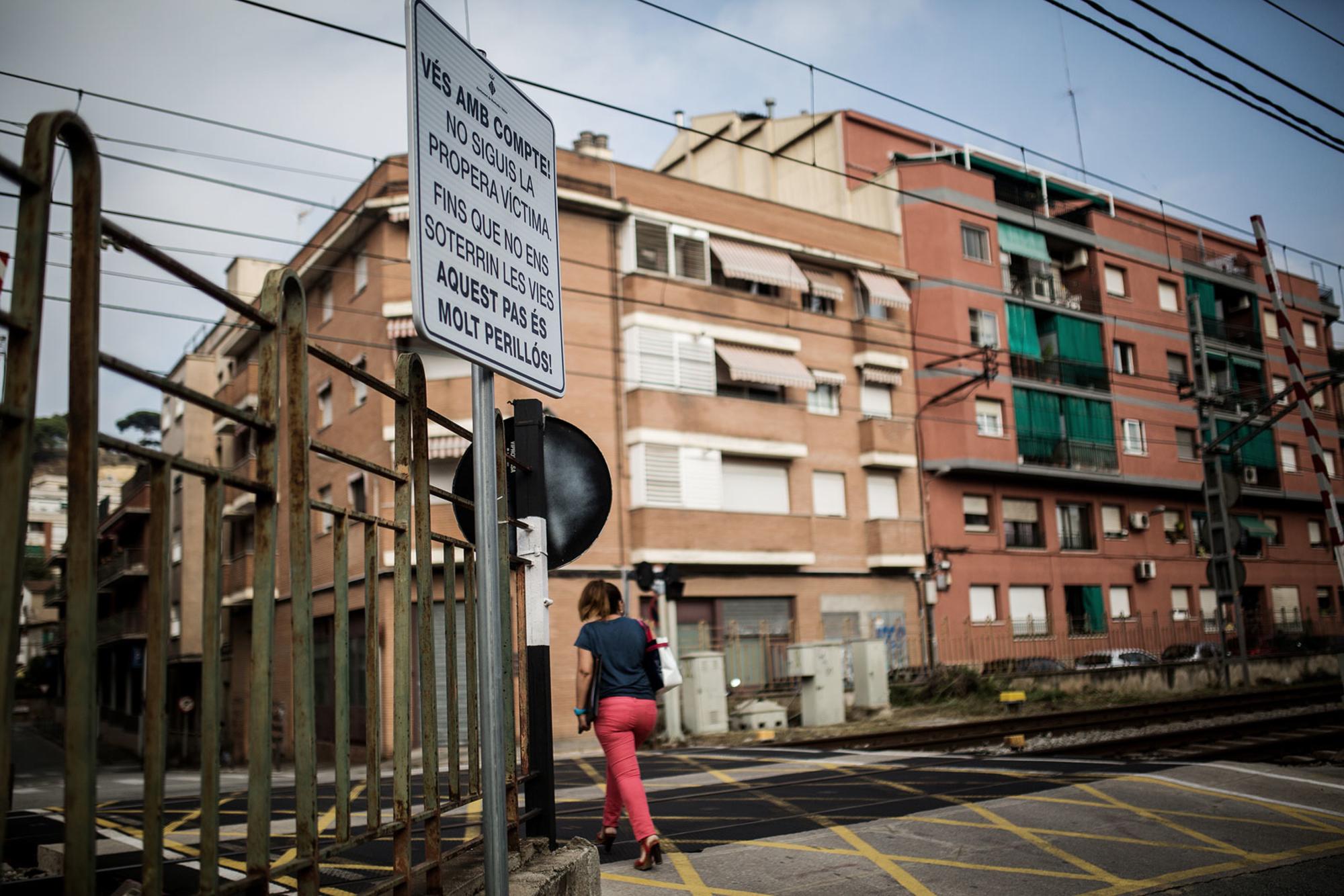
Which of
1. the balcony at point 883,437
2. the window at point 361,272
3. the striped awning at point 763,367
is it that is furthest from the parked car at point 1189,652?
the window at point 361,272

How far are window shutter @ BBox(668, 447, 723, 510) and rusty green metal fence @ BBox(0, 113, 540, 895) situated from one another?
2369 cm

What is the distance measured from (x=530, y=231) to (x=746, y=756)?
472 inches

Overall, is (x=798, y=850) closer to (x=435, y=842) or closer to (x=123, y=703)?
(x=435, y=842)

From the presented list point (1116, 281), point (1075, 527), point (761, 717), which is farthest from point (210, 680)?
point (1116, 281)

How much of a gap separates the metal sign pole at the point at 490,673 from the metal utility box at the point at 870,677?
793 inches

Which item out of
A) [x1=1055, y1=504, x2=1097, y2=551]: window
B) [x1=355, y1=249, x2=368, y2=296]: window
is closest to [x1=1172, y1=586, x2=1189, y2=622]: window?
[x1=1055, y1=504, x2=1097, y2=551]: window

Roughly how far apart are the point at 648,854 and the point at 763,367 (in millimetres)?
24439

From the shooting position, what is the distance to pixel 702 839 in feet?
24.0

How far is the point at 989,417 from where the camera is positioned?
118 ft

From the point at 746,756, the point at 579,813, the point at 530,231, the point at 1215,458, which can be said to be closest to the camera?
the point at 530,231

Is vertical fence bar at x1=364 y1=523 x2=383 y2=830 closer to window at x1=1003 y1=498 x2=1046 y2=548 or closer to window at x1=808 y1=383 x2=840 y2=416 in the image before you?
window at x1=808 y1=383 x2=840 y2=416

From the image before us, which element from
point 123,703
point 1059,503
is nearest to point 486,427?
point 1059,503

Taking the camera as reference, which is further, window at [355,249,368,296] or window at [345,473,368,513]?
window at [355,249,368,296]

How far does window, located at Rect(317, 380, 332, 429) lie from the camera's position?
29.6 m
